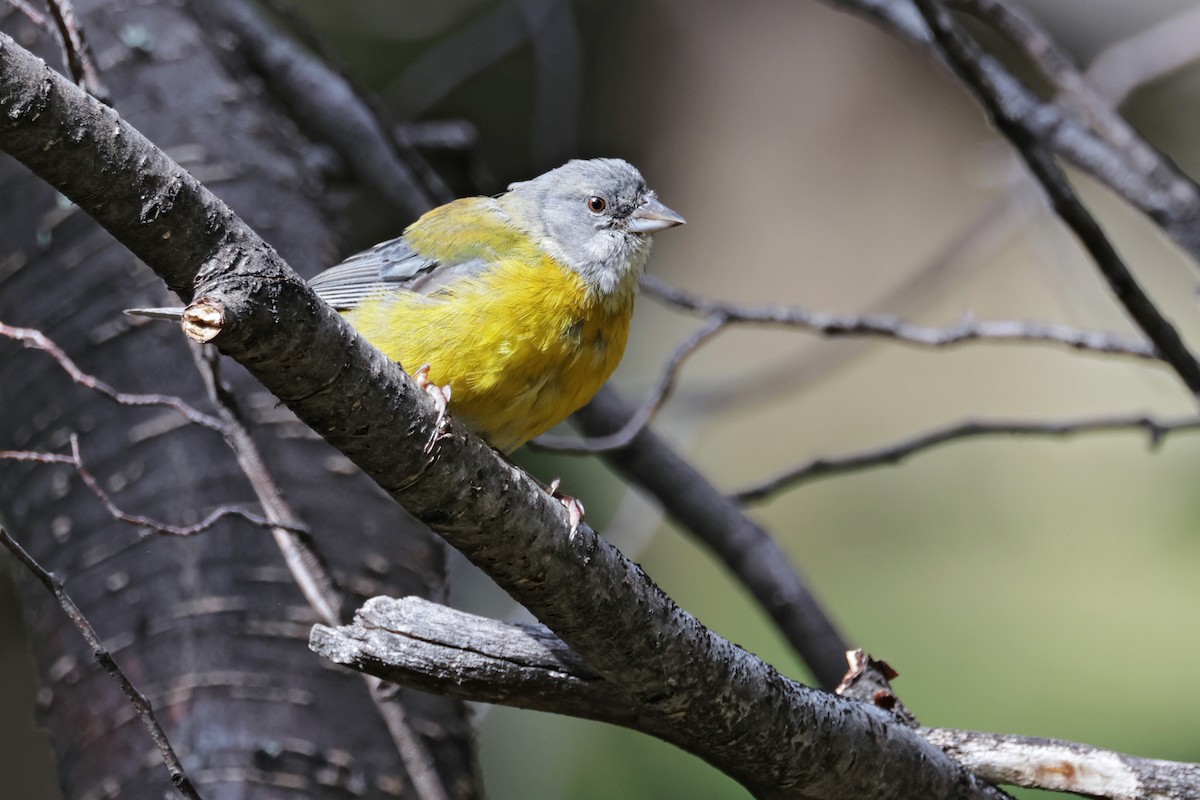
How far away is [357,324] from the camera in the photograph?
364 centimetres

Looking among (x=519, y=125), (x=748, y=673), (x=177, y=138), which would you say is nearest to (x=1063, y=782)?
(x=748, y=673)

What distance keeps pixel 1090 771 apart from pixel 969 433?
178 cm

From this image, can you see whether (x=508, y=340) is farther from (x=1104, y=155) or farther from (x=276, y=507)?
(x=1104, y=155)

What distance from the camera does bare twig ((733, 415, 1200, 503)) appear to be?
161 inches

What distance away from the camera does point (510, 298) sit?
346 cm

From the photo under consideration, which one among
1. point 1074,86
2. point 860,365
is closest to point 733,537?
point 1074,86

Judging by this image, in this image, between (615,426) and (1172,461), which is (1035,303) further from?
(615,426)

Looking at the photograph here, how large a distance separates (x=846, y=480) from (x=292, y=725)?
5348mm

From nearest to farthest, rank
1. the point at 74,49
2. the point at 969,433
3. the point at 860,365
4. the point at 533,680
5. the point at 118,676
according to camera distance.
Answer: the point at 118,676 → the point at 533,680 → the point at 74,49 → the point at 969,433 → the point at 860,365

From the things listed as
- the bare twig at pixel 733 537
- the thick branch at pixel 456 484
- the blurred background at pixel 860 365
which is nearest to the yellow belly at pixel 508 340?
the thick branch at pixel 456 484

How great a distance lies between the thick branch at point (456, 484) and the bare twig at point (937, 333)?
1.55m

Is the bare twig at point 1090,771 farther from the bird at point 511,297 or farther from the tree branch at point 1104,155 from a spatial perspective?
the tree branch at point 1104,155

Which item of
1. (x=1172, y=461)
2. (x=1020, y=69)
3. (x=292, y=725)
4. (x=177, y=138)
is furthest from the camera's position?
(x=1020, y=69)

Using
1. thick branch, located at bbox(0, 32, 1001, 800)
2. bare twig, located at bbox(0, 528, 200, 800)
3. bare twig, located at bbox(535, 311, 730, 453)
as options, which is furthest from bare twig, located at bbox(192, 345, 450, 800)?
bare twig, located at bbox(535, 311, 730, 453)
